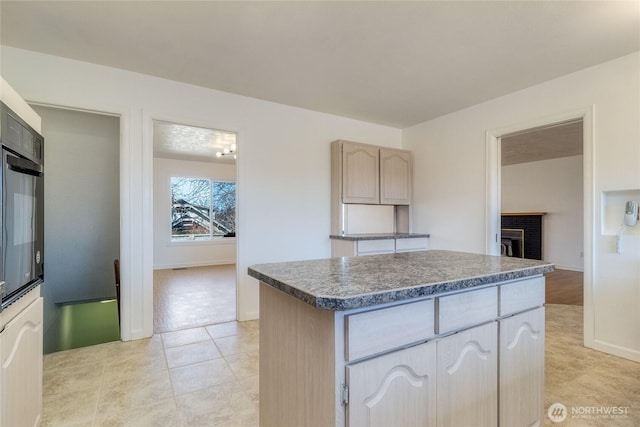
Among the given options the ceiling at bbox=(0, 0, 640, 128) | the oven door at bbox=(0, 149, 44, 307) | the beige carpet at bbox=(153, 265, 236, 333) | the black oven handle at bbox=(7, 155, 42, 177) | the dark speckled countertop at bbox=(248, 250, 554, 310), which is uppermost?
the ceiling at bbox=(0, 0, 640, 128)

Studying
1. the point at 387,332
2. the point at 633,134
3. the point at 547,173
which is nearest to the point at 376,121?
the point at 633,134

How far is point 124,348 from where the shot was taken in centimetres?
270

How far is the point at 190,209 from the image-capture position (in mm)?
7270

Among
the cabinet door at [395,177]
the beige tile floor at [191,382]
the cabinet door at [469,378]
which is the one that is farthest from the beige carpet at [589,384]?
the cabinet door at [395,177]

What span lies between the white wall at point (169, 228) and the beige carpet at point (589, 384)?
6.50 metres

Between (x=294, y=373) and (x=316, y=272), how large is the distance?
0.39 metres

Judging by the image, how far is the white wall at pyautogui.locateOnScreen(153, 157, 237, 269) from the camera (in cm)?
675

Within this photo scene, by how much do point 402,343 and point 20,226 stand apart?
1677 mm

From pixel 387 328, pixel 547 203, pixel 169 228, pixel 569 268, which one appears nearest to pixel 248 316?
pixel 387 328

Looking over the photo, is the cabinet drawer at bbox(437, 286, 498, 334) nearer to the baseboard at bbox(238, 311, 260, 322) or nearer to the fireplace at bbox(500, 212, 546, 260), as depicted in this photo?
the baseboard at bbox(238, 311, 260, 322)

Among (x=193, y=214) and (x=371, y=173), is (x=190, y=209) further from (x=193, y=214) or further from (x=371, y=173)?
(x=371, y=173)

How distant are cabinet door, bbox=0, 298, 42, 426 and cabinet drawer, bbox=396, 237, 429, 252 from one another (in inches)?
135

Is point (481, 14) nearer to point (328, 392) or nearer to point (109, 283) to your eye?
point (328, 392)

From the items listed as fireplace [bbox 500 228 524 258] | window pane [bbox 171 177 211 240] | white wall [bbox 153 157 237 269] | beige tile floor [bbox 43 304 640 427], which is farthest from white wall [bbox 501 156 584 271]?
window pane [bbox 171 177 211 240]
